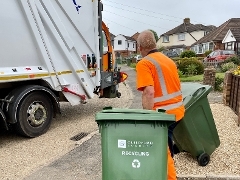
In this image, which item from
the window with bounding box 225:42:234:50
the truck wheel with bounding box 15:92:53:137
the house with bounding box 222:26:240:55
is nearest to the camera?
the truck wheel with bounding box 15:92:53:137

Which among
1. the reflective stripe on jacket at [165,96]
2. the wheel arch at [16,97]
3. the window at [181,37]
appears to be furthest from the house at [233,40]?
the reflective stripe on jacket at [165,96]

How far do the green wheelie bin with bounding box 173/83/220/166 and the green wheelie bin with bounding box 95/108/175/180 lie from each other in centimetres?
120

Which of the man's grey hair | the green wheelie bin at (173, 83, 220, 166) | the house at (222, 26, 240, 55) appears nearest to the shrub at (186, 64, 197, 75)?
the green wheelie bin at (173, 83, 220, 166)

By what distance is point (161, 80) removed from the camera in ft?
9.47

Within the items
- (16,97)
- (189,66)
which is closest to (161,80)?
(16,97)

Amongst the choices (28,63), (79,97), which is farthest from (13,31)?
(79,97)

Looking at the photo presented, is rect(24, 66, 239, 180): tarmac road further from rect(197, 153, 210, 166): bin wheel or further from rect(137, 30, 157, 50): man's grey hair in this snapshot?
rect(137, 30, 157, 50): man's grey hair

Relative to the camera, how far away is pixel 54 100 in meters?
5.91

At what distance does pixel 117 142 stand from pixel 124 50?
63.7m

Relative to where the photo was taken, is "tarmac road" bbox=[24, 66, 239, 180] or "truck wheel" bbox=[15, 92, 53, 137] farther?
"truck wheel" bbox=[15, 92, 53, 137]

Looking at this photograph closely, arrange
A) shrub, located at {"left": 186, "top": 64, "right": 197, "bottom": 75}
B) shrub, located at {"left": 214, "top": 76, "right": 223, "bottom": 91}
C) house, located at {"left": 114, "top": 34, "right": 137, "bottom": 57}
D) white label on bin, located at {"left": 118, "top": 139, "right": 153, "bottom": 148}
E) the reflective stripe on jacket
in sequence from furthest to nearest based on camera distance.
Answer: house, located at {"left": 114, "top": 34, "right": 137, "bottom": 57}
shrub, located at {"left": 186, "top": 64, "right": 197, "bottom": 75}
shrub, located at {"left": 214, "top": 76, "right": 223, "bottom": 91}
the reflective stripe on jacket
white label on bin, located at {"left": 118, "top": 139, "right": 153, "bottom": 148}

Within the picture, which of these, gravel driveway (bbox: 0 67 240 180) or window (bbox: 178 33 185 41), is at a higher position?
window (bbox: 178 33 185 41)

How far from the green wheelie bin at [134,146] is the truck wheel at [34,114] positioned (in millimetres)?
3315

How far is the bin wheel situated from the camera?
3.76 metres
